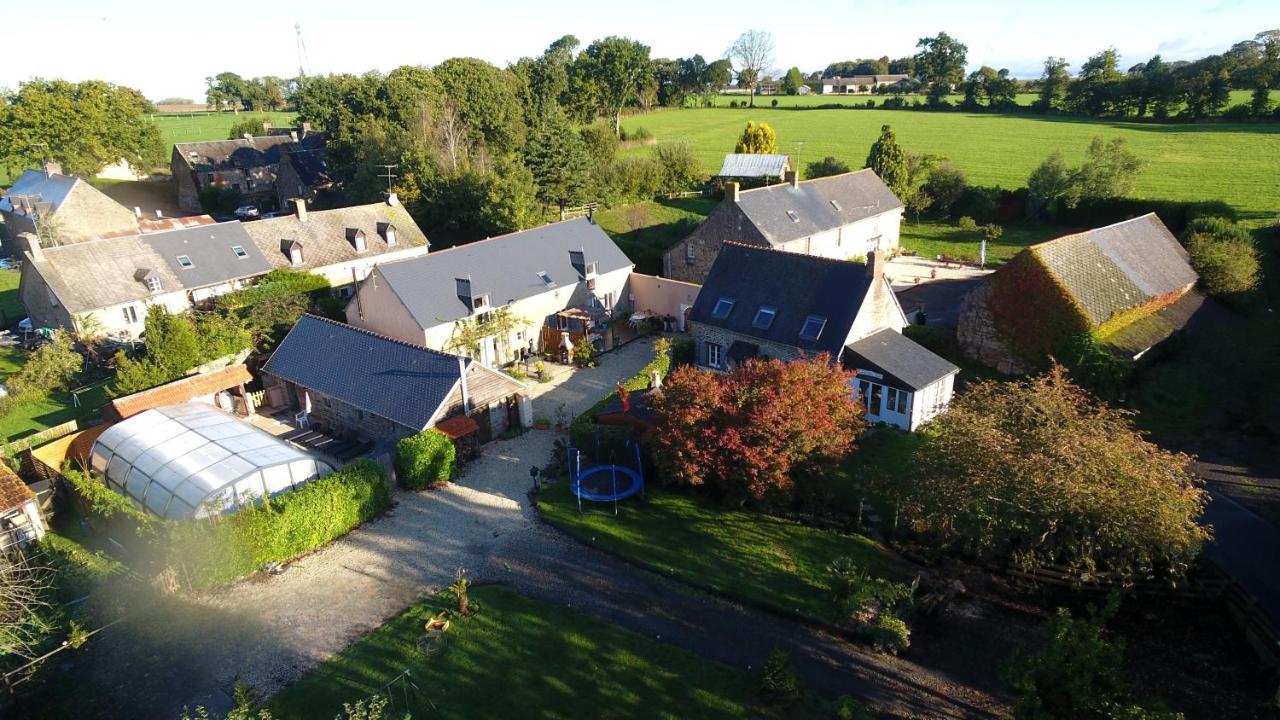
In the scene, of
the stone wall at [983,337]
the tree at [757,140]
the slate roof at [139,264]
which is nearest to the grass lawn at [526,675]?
the stone wall at [983,337]

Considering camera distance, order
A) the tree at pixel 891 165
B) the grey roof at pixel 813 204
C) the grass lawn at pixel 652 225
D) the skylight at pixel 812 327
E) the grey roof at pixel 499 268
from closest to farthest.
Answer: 1. the skylight at pixel 812 327
2. the grey roof at pixel 499 268
3. the grey roof at pixel 813 204
4. the grass lawn at pixel 652 225
5. the tree at pixel 891 165

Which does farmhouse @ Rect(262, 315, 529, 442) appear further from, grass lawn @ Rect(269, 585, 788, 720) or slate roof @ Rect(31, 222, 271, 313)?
slate roof @ Rect(31, 222, 271, 313)

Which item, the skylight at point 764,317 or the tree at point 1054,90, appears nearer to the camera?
the skylight at point 764,317

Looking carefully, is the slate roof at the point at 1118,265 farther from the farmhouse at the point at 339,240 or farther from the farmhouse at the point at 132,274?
the farmhouse at the point at 132,274

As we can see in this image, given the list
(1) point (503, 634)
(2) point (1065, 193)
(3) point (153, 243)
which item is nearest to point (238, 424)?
(1) point (503, 634)

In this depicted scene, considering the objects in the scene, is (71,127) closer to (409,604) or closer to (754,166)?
(754,166)

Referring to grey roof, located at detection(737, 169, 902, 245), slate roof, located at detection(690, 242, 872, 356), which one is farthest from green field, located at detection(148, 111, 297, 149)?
slate roof, located at detection(690, 242, 872, 356)

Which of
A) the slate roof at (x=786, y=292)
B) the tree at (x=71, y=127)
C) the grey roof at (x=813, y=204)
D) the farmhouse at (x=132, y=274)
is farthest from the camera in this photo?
the tree at (x=71, y=127)
